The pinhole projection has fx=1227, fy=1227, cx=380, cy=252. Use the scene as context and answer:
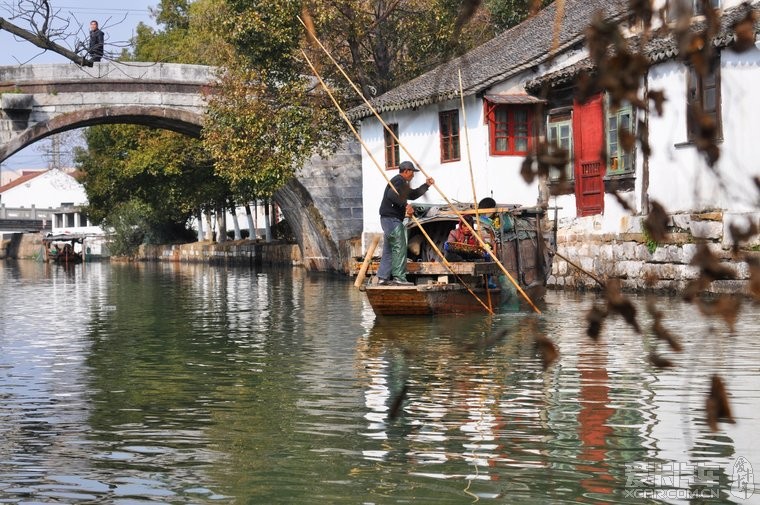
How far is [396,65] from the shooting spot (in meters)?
32.1

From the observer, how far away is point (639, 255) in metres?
20.3

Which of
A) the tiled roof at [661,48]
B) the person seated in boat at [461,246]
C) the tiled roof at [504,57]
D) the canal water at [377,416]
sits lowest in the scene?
the canal water at [377,416]

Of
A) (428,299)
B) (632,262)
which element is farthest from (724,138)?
(428,299)

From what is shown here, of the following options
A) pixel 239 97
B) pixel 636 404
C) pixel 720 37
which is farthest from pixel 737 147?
pixel 239 97

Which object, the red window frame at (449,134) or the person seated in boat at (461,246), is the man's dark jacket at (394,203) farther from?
the red window frame at (449,134)

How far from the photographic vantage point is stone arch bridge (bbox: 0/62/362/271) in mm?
31688

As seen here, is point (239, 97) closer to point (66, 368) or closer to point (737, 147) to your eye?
point (737, 147)

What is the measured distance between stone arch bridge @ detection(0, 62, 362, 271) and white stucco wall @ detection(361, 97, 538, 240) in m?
2.29

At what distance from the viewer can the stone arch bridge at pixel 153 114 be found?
104 ft

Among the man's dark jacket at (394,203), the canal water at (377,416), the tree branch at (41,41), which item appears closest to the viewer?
the canal water at (377,416)

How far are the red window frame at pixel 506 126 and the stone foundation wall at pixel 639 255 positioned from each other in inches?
108

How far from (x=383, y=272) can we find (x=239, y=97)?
15129 mm

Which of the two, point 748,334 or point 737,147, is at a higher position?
point 737,147

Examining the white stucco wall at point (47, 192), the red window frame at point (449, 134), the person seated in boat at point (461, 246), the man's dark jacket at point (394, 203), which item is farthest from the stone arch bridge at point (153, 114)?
the white stucco wall at point (47, 192)
